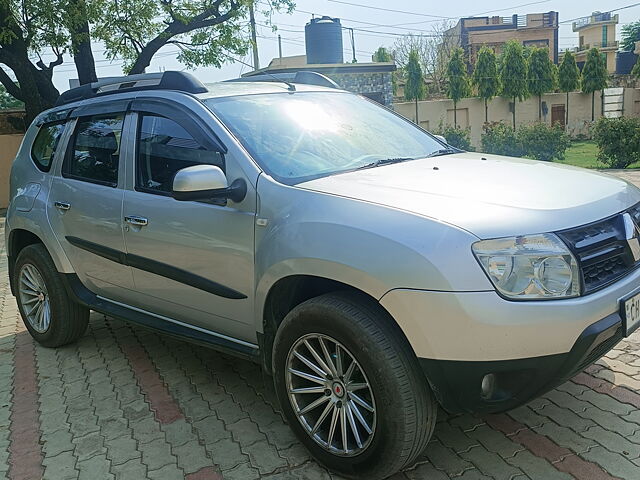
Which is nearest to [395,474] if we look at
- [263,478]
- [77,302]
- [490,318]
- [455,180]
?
[263,478]

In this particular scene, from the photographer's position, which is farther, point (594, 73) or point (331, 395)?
point (594, 73)

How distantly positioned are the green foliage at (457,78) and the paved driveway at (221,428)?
28456 millimetres

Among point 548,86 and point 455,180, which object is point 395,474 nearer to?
point 455,180

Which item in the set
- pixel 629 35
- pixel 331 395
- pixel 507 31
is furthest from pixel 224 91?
pixel 629 35

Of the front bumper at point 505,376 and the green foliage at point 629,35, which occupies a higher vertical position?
the green foliage at point 629,35

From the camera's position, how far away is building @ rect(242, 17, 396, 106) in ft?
59.5

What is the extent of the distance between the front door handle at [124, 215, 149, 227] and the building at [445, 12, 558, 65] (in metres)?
54.1

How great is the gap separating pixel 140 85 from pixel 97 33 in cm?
1203

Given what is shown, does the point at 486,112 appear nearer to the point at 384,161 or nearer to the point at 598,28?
the point at 384,161

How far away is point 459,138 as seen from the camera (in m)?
22.3

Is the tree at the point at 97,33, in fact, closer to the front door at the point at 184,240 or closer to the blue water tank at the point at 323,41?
the blue water tank at the point at 323,41

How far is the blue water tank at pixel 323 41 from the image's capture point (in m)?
19.6

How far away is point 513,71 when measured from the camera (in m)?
31.0

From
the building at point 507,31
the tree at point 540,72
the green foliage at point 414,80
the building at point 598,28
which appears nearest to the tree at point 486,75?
the tree at point 540,72
